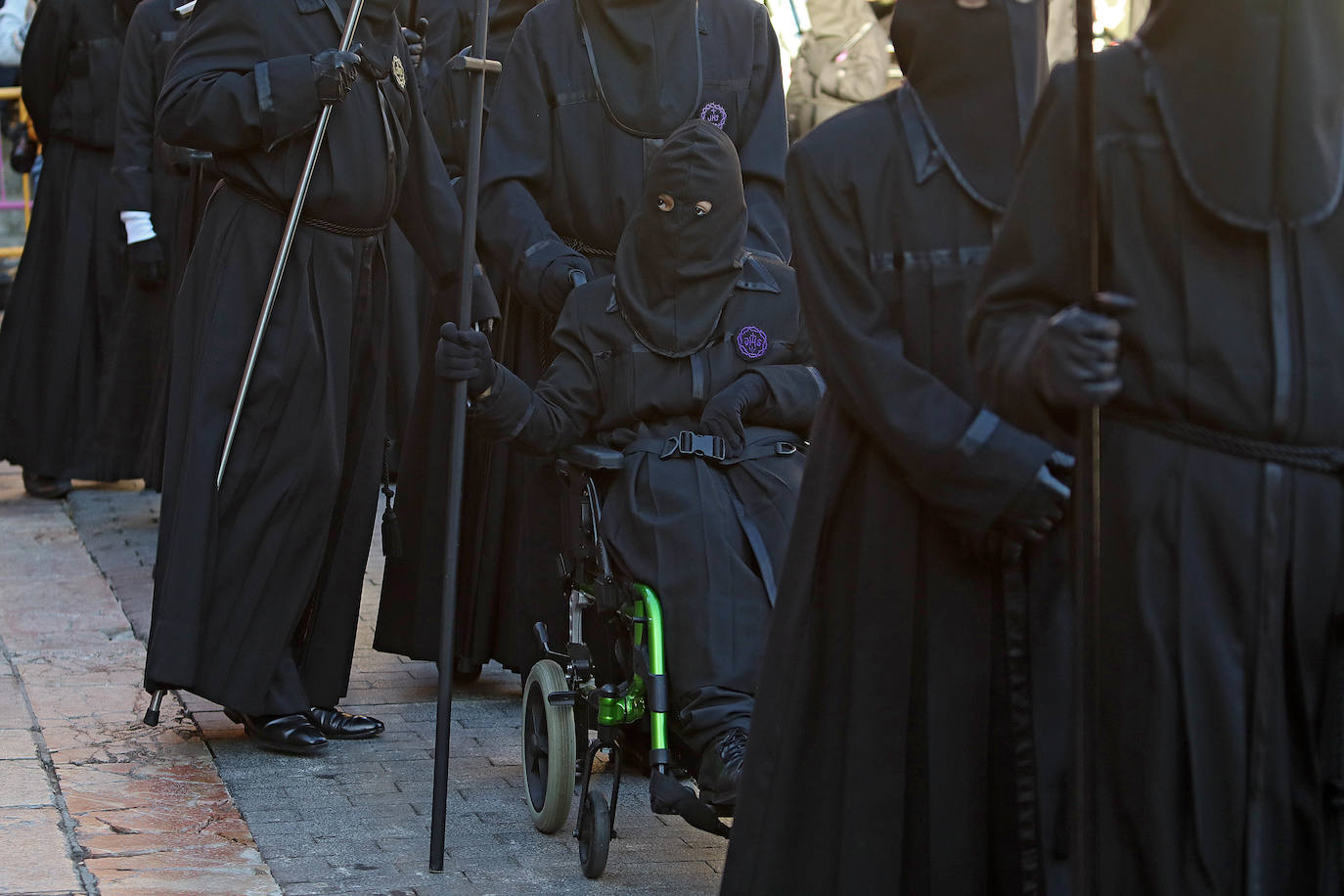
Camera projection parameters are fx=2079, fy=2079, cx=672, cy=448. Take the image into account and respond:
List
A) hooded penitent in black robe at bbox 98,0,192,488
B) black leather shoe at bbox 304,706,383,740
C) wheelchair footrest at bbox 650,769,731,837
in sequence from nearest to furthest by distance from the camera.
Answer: wheelchair footrest at bbox 650,769,731,837 → black leather shoe at bbox 304,706,383,740 → hooded penitent in black robe at bbox 98,0,192,488

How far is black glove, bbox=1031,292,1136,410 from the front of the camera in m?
2.79

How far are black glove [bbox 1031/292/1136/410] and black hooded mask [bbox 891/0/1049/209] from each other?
645mm

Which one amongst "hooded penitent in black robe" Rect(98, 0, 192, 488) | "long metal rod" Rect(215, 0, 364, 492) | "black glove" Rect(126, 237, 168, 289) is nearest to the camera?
"long metal rod" Rect(215, 0, 364, 492)

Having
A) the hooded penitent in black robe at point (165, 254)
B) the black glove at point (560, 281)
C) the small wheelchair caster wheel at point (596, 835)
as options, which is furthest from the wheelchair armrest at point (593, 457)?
the hooded penitent in black robe at point (165, 254)

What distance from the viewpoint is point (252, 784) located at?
535 centimetres

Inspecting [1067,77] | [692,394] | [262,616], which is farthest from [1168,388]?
[262,616]

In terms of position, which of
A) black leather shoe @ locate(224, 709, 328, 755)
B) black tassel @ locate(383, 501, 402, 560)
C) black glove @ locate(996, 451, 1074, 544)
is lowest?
black leather shoe @ locate(224, 709, 328, 755)

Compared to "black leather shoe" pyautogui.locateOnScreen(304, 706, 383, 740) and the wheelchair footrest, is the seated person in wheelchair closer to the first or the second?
the wheelchair footrest

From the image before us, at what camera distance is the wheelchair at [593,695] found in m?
4.57

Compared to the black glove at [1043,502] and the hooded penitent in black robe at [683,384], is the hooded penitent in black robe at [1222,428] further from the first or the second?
the hooded penitent in black robe at [683,384]

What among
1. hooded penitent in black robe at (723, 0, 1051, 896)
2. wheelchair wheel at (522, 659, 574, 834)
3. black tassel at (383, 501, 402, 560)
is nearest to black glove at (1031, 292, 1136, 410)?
hooded penitent in black robe at (723, 0, 1051, 896)

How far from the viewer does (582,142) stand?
5.77 m

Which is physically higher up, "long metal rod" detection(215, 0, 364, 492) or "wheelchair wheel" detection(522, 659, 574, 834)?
"long metal rod" detection(215, 0, 364, 492)

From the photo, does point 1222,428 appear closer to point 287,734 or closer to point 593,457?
point 593,457
